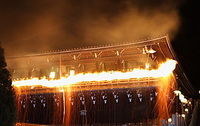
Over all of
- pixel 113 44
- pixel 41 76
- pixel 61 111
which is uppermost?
pixel 113 44

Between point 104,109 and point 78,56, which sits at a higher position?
point 78,56

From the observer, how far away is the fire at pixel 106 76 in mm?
8500

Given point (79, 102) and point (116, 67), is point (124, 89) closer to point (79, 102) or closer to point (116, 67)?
point (116, 67)

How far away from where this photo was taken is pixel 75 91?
9672mm

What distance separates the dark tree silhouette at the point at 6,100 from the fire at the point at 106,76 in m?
5.01

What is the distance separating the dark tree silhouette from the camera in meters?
4.00

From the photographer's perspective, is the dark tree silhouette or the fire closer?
the dark tree silhouette

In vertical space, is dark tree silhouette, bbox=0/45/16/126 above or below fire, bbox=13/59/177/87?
below

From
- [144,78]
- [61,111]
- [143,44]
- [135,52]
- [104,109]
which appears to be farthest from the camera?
[61,111]

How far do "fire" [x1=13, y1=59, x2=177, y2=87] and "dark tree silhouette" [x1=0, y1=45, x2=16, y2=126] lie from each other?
16.4 ft

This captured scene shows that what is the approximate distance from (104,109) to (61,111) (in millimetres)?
1941

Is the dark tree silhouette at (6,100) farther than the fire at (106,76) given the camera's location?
No

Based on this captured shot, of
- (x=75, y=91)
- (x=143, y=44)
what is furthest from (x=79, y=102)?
(x=143, y=44)

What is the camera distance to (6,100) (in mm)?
4086
